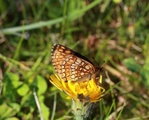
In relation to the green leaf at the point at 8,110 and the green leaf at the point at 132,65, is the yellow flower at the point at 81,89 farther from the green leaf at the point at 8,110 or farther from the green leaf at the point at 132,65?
the green leaf at the point at 132,65

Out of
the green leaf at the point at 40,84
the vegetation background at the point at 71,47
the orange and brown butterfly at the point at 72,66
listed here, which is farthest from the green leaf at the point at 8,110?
the orange and brown butterfly at the point at 72,66

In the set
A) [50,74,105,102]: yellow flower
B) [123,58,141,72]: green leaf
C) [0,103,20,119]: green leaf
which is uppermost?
[123,58,141,72]: green leaf

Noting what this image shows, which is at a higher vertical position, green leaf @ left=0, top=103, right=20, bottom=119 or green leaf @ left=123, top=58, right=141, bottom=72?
green leaf @ left=123, top=58, right=141, bottom=72

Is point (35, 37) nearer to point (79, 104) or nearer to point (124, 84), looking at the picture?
point (124, 84)

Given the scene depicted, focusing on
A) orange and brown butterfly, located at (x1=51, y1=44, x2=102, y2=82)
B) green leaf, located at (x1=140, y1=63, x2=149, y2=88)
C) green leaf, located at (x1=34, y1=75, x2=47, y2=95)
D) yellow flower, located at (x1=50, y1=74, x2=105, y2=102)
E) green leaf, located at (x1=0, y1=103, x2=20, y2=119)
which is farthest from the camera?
green leaf, located at (x1=140, y1=63, x2=149, y2=88)

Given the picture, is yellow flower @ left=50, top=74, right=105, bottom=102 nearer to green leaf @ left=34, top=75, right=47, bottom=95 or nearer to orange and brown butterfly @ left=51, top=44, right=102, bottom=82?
orange and brown butterfly @ left=51, top=44, right=102, bottom=82

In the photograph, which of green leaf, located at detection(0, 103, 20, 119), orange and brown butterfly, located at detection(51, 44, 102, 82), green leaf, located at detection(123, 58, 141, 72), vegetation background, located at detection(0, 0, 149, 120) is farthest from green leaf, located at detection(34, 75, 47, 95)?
green leaf, located at detection(123, 58, 141, 72)

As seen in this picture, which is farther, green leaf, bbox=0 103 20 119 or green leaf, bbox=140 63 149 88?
green leaf, bbox=140 63 149 88

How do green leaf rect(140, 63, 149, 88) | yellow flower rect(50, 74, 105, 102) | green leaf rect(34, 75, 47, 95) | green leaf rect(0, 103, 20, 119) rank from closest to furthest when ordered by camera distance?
yellow flower rect(50, 74, 105, 102), green leaf rect(0, 103, 20, 119), green leaf rect(34, 75, 47, 95), green leaf rect(140, 63, 149, 88)
